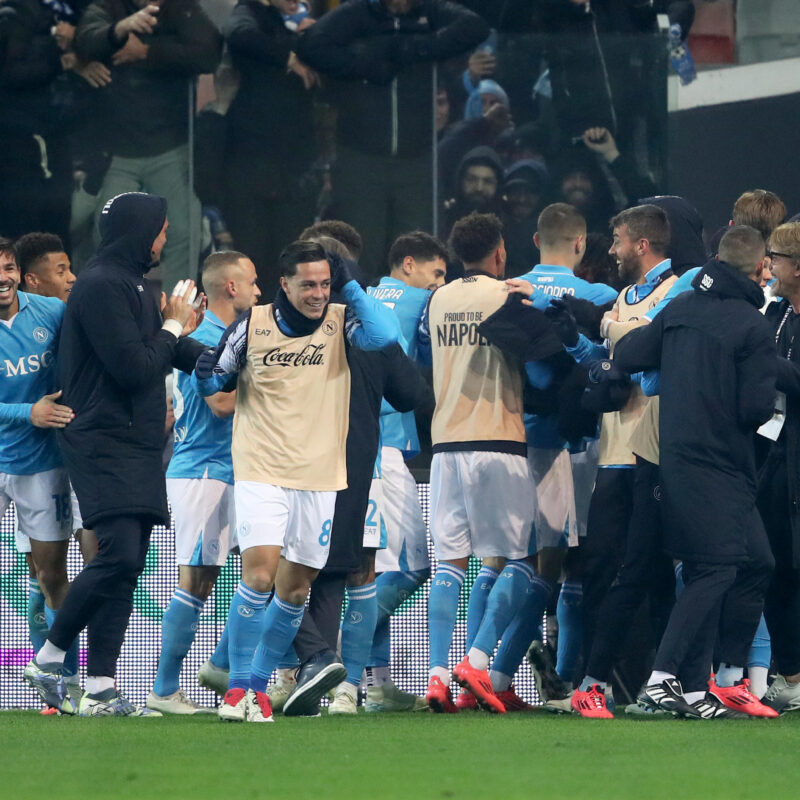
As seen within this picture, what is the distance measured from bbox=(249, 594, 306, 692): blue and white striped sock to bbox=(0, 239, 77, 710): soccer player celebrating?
116 cm

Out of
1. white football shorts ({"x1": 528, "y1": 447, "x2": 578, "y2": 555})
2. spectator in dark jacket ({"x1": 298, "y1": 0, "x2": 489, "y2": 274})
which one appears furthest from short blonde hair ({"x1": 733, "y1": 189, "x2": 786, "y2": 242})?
spectator in dark jacket ({"x1": 298, "y1": 0, "x2": 489, "y2": 274})

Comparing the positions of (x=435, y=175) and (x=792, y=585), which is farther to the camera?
(x=435, y=175)

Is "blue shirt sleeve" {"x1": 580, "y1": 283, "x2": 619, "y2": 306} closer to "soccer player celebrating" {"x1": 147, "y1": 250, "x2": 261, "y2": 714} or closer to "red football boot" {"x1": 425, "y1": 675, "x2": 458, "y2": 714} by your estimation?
"soccer player celebrating" {"x1": 147, "y1": 250, "x2": 261, "y2": 714}

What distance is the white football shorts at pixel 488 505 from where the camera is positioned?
775cm

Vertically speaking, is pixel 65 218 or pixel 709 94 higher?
pixel 709 94

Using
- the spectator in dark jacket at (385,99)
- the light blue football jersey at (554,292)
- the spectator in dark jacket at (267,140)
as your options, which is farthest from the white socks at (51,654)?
the spectator in dark jacket at (385,99)

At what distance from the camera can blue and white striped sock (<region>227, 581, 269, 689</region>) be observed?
271 inches

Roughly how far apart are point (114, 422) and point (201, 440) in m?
0.70

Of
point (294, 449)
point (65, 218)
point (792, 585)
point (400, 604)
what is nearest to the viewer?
point (294, 449)

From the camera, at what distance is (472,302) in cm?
783

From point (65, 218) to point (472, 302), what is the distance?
3724mm

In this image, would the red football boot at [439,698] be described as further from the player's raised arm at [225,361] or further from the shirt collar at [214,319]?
the shirt collar at [214,319]

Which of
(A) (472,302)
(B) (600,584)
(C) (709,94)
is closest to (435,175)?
(C) (709,94)

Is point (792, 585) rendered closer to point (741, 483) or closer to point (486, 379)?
point (741, 483)
